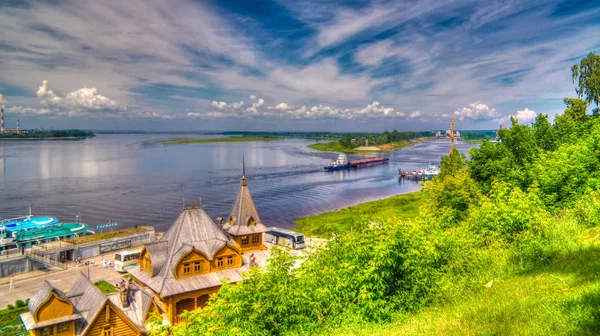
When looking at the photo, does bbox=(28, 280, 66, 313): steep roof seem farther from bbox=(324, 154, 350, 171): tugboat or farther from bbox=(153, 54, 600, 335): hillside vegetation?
bbox=(324, 154, 350, 171): tugboat

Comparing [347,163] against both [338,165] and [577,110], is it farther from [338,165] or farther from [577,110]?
[577,110]

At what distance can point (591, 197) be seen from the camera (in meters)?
18.0

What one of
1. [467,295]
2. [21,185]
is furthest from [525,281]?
[21,185]

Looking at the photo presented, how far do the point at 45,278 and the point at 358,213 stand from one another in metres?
41.2

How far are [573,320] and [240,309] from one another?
8364mm

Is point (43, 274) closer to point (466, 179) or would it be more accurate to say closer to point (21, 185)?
point (466, 179)

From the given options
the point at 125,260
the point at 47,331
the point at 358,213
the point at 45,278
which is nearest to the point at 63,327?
the point at 47,331

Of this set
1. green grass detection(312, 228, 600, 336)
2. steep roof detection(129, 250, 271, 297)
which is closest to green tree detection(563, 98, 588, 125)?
green grass detection(312, 228, 600, 336)

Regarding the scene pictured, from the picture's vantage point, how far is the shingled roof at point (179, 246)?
70.6 ft

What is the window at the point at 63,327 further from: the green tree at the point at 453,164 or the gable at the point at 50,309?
the green tree at the point at 453,164

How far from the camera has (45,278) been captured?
33.2 metres

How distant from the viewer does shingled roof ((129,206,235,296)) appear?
2152cm

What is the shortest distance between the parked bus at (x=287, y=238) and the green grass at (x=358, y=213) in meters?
5.65

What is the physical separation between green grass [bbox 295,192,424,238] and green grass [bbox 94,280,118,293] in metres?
23.3
